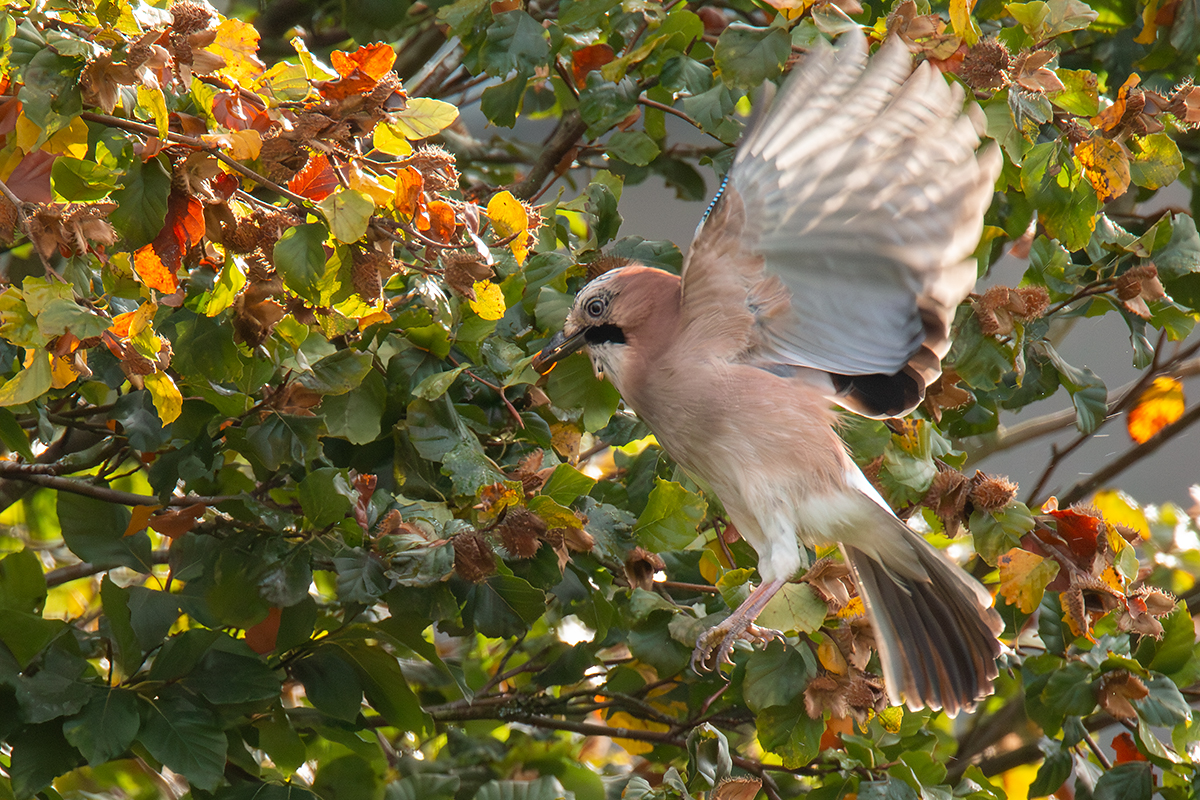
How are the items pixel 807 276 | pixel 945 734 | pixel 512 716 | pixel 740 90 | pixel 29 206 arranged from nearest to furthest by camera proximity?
pixel 29 206 → pixel 807 276 → pixel 740 90 → pixel 512 716 → pixel 945 734

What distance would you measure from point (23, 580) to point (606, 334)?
1015 mm

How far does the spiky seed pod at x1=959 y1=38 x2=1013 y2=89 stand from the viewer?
4.99ft

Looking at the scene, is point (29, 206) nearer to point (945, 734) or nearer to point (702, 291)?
point (702, 291)

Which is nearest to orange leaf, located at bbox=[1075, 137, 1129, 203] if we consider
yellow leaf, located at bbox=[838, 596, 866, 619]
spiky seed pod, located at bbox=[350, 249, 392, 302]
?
yellow leaf, located at bbox=[838, 596, 866, 619]

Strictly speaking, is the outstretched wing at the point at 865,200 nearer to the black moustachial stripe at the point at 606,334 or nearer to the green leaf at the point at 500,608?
the black moustachial stripe at the point at 606,334

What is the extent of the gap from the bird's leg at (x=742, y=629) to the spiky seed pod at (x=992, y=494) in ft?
1.00

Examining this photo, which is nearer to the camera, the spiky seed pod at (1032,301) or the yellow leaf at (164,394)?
the yellow leaf at (164,394)

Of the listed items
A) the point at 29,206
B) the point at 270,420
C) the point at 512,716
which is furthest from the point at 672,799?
the point at 29,206

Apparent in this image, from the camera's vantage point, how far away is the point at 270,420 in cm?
155

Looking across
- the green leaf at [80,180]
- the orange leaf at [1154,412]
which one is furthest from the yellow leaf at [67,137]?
the orange leaf at [1154,412]

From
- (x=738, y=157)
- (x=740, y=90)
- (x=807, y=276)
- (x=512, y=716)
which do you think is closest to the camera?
(x=738, y=157)

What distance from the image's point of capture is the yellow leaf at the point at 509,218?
1454mm

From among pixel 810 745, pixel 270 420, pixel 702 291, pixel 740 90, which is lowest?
pixel 810 745

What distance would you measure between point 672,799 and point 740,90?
1.07m
